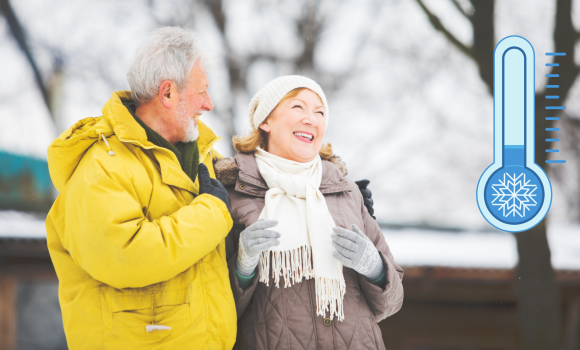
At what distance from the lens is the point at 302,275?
64.1 inches

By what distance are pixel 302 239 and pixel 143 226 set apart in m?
0.63

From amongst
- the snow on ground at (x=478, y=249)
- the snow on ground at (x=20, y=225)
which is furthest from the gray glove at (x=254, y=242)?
the snow on ground at (x=20, y=225)

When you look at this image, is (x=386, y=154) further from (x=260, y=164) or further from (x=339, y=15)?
(x=260, y=164)

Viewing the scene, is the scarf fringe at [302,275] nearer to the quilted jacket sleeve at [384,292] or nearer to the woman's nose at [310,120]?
the quilted jacket sleeve at [384,292]

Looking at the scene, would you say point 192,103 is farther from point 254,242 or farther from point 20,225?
point 20,225

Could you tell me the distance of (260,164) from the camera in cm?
184

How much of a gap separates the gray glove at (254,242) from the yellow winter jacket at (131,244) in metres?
0.09

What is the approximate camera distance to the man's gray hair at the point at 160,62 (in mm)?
1569

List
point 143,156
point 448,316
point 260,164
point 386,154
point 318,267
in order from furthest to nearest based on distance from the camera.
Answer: point 386,154 < point 448,316 < point 260,164 < point 318,267 < point 143,156

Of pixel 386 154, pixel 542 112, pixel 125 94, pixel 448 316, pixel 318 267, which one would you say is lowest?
pixel 448 316

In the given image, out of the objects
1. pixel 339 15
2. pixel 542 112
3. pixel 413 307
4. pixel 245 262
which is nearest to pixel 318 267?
pixel 245 262

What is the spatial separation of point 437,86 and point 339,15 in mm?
1100

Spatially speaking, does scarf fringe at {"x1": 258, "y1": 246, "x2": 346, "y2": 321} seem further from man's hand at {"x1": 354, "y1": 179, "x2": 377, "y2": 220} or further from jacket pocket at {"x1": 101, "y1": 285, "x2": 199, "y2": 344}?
man's hand at {"x1": 354, "y1": 179, "x2": 377, "y2": 220}

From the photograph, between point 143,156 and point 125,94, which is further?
point 125,94
